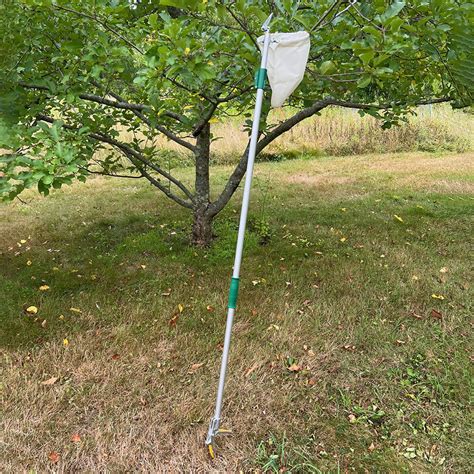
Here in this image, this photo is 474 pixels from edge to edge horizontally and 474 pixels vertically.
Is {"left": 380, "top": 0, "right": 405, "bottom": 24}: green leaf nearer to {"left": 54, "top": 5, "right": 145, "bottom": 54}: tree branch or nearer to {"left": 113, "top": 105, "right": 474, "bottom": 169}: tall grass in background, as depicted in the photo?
{"left": 54, "top": 5, "right": 145, "bottom": 54}: tree branch

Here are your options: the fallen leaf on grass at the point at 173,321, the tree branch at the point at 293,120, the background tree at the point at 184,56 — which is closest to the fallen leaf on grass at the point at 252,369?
the fallen leaf on grass at the point at 173,321

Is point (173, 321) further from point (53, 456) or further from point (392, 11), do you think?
point (392, 11)

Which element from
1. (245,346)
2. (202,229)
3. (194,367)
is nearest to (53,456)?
(194,367)

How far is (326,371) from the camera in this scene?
266 centimetres

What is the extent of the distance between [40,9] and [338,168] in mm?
7414

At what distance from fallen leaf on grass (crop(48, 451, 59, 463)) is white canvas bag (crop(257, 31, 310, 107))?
6.75 ft

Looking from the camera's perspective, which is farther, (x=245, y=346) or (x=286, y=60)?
(x=245, y=346)

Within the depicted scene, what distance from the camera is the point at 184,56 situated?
85.5 inches

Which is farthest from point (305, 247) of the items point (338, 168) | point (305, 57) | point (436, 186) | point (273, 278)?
point (338, 168)

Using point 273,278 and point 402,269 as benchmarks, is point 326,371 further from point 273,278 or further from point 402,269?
point 402,269

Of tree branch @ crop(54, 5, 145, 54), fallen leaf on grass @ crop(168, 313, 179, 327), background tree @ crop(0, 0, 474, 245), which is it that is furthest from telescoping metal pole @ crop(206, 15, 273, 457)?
tree branch @ crop(54, 5, 145, 54)

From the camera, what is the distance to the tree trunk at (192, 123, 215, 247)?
415cm

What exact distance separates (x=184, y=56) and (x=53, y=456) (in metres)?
2.14

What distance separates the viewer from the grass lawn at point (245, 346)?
2.14m
